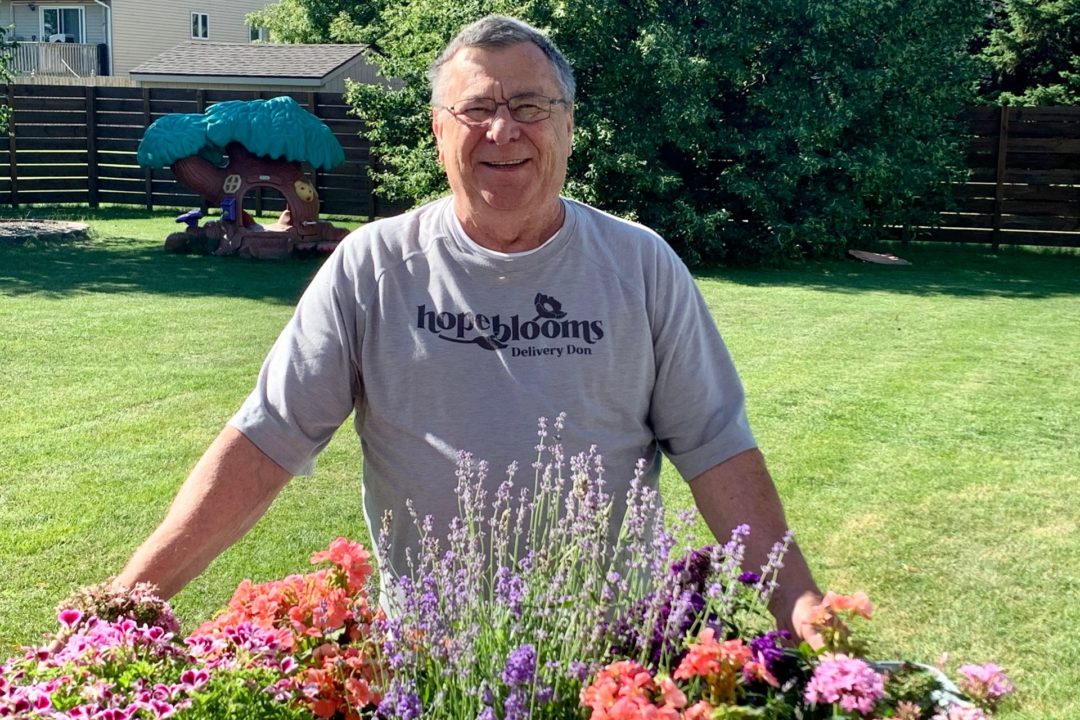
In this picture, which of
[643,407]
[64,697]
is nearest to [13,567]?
[643,407]

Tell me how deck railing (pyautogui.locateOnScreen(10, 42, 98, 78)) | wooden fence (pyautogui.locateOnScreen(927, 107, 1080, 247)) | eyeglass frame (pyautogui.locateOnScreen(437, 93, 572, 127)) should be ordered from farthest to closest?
deck railing (pyautogui.locateOnScreen(10, 42, 98, 78)) → wooden fence (pyautogui.locateOnScreen(927, 107, 1080, 247)) → eyeglass frame (pyautogui.locateOnScreen(437, 93, 572, 127))

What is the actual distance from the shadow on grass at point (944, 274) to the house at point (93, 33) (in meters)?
29.8

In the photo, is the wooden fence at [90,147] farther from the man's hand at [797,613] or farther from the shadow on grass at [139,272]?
the man's hand at [797,613]

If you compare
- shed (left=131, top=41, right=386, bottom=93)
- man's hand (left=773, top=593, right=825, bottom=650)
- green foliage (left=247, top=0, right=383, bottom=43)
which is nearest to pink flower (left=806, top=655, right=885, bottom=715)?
man's hand (left=773, top=593, right=825, bottom=650)

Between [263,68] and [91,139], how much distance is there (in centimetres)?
764

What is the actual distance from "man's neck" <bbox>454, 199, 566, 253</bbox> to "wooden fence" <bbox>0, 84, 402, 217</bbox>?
1790cm

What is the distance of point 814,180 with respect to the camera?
15.5 metres

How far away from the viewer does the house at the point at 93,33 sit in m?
40.8

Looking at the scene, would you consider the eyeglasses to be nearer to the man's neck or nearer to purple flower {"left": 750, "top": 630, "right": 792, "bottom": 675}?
the man's neck

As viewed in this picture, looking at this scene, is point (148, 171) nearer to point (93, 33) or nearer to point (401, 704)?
point (401, 704)

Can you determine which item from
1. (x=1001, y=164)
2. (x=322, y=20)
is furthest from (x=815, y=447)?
(x=322, y=20)

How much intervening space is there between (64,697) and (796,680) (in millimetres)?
946

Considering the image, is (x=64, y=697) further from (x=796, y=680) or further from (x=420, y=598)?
(x=796, y=680)

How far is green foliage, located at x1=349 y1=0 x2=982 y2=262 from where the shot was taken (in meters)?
14.9
